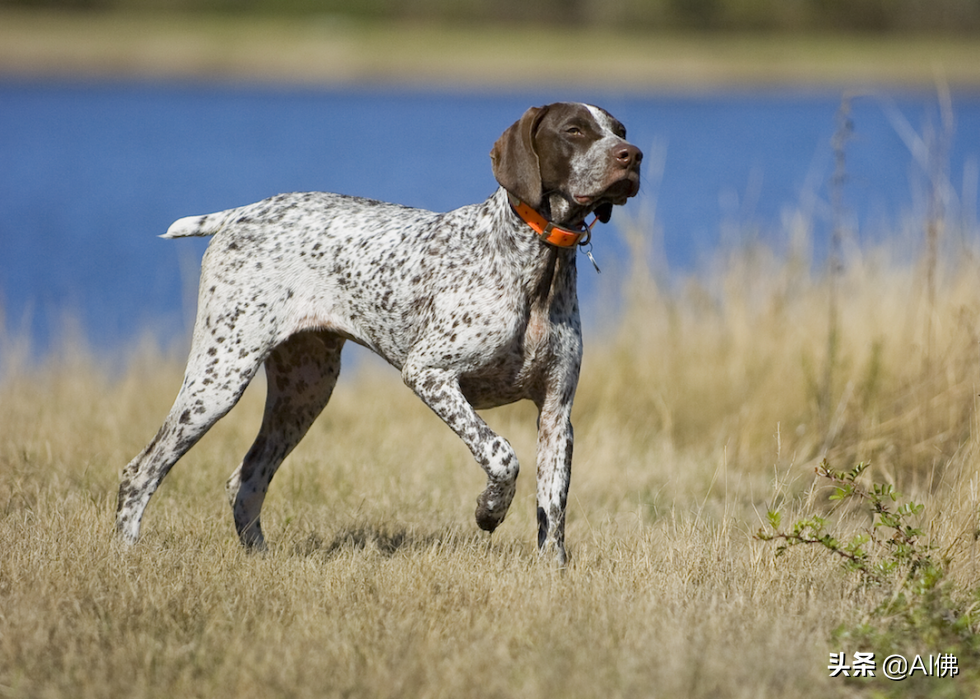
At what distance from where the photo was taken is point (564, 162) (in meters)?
4.26

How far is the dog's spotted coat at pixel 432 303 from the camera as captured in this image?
4.25m

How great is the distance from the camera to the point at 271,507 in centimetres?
520

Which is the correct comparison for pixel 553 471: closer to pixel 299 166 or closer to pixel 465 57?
pixel 299 166

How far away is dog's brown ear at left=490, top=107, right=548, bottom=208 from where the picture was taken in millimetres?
4219

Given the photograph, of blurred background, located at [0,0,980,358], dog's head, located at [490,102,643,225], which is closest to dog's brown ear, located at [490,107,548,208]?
dog's head, located at [490,102,643,225]

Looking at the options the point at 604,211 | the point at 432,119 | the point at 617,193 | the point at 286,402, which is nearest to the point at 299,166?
the point at 432,119

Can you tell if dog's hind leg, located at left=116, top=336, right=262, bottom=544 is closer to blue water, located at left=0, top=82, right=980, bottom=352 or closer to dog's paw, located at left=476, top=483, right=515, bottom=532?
dog's paw, located at left=476, top=483, right=515, bottom=532

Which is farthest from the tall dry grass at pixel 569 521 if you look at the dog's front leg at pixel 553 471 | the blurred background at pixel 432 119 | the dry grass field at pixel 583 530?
the blurred background at pixel 432 119

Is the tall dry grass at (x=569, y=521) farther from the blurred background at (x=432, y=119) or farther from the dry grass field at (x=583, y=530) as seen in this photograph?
the blurred background at (x=432, y=119)

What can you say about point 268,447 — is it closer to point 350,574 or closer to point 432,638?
point 350,574

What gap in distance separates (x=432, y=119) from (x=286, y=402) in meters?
23.2

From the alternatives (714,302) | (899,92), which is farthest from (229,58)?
(714,302)

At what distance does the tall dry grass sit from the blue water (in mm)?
1131

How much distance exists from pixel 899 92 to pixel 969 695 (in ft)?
100
